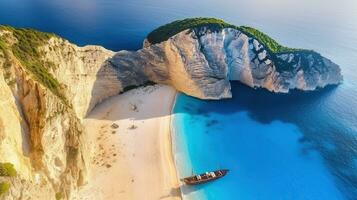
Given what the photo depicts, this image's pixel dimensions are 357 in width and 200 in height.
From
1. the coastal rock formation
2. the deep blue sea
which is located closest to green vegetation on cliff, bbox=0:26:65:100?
the coastal rock formation

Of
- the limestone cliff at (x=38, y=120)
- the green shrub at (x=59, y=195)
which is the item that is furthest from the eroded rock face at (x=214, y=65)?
the green shrub at (x=59, y=195)

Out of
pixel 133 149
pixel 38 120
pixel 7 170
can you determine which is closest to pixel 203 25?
pixel 133 149

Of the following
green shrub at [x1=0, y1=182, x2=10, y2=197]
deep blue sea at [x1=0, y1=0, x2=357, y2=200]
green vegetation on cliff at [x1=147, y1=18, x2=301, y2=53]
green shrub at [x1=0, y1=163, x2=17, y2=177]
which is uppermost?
green vegetation on cliff at [x1=147, y1=18, x2=301, y2=53]

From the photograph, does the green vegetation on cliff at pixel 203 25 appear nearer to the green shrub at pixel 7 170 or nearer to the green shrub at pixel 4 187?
the green shrub at pixel 7 170

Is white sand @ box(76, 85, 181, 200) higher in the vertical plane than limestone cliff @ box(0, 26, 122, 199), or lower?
lower

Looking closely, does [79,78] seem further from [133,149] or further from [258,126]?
[258,126]

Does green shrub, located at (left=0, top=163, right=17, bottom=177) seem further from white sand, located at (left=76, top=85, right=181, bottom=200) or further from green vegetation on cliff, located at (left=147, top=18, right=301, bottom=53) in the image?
green vegetation on cliff, located at (left=147, top=18, right=301, bottom=53)
